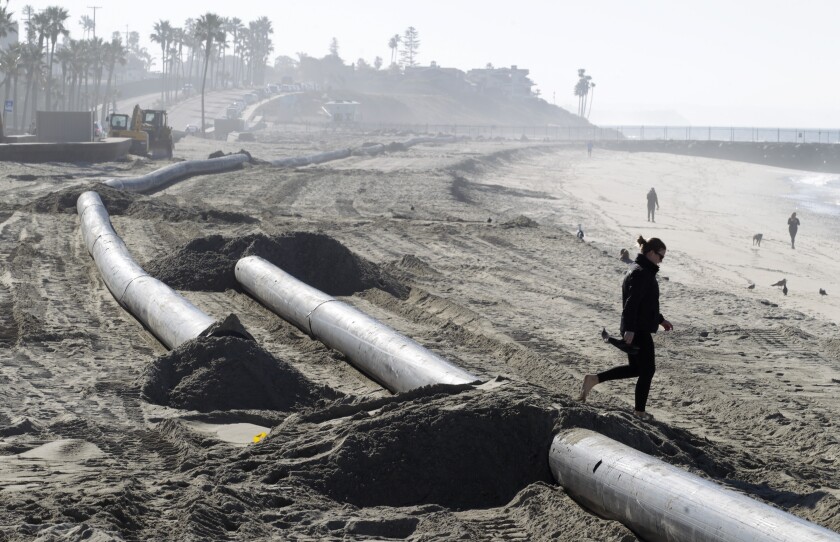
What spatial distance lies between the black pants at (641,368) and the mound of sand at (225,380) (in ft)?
8.52

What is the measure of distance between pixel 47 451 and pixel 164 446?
79 centimetres

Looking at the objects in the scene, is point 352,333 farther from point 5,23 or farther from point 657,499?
point 5,23

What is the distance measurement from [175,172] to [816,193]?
41942mm

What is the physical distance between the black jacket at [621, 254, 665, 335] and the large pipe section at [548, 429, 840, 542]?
1504 millimetres

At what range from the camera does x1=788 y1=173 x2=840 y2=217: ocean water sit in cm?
5025

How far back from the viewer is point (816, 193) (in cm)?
6238

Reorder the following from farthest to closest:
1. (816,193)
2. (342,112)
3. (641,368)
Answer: (342,112) → (816,193) → (641,368)

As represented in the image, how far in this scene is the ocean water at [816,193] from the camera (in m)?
50.2

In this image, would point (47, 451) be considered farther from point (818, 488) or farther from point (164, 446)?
point (818, 488)

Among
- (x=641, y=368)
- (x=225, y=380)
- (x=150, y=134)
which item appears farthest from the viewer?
(x=150, y=134)

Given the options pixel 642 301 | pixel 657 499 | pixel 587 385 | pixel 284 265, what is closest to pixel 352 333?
pixel 587 385

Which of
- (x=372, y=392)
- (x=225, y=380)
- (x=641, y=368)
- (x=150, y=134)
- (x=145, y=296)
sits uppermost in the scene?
(x=150, y=134)

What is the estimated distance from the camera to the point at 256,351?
9.55 m

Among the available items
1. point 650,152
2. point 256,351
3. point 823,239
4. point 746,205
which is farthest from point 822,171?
point 256,351
